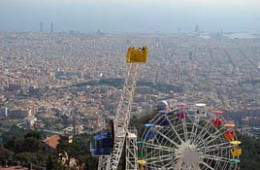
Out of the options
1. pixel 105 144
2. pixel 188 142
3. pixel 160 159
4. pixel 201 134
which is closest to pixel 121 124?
pixel 105 144

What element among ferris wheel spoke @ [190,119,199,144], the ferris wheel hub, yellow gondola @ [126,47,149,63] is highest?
yellow gondola @ [126,47,149,63]

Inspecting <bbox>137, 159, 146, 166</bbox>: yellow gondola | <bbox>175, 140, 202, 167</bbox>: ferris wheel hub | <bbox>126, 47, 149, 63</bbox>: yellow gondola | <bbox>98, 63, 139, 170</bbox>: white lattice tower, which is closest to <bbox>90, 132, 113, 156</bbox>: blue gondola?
<bbox>98, 63, 139, 170</bbox>: white lattice tower

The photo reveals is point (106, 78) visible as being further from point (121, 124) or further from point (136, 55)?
point (136, 55)

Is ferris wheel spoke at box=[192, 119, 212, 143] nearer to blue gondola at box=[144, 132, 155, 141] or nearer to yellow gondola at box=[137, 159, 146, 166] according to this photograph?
blue gondola at box=[144, 132, 155, 141]

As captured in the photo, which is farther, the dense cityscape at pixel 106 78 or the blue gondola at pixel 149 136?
the dense cityscape at pixel 106 78

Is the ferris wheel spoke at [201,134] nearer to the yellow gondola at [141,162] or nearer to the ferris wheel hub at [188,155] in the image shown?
the ferris wheel hub at [188,155]

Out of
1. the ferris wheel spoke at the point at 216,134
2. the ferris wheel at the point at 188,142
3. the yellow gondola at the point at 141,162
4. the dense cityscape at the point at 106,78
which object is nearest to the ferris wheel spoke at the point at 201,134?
the ferris wheel at the point at 188,142
